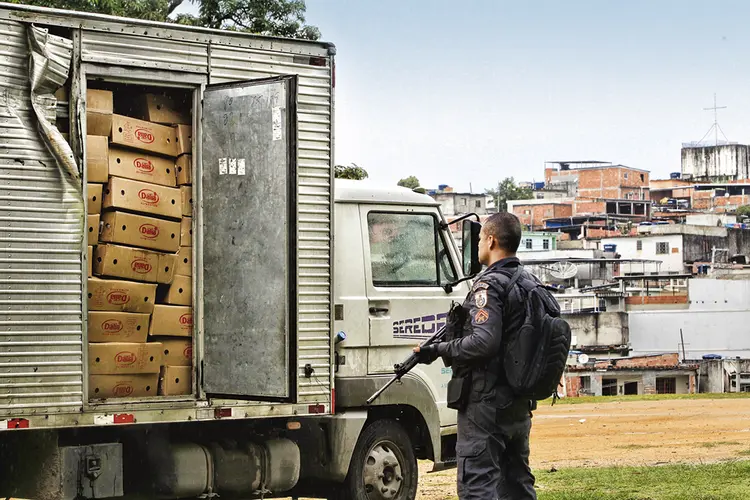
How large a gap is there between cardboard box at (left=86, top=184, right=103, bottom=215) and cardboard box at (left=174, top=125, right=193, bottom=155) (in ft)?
2.32

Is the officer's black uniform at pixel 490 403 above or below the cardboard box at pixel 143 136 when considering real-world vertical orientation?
below

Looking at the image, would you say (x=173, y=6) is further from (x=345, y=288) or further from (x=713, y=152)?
(x=713, y=152)

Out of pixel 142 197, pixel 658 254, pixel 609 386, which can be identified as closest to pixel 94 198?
pixel 142 197

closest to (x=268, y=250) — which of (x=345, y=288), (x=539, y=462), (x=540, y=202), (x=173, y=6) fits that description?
(x=345, y=288)

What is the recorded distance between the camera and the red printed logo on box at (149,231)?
8.20 m

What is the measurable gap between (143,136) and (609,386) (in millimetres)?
37534

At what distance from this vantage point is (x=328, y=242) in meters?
8.62

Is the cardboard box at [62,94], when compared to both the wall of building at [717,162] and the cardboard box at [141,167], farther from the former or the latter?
the wall of building at [717,162]

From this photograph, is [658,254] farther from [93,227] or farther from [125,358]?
[93,227]

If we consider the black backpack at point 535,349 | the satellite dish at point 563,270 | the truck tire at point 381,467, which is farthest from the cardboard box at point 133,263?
the satellite dish at point 563,270

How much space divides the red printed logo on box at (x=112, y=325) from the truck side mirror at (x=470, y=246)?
2.73 metres

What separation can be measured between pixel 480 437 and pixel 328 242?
95.4 inches

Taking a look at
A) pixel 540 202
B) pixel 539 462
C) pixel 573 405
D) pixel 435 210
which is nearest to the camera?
pixel 435 210

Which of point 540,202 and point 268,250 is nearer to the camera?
point 268,250
